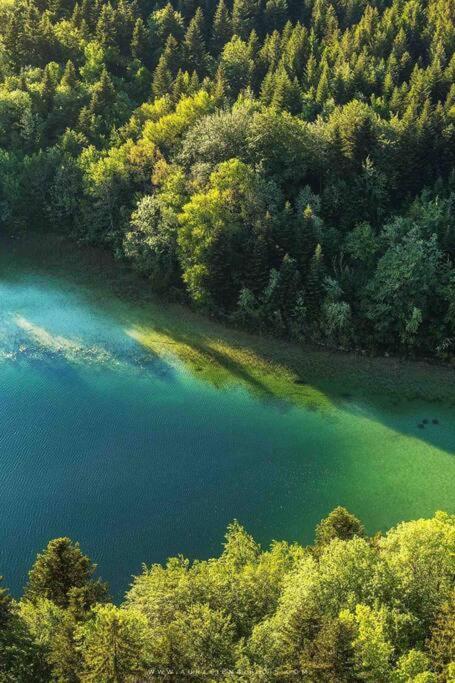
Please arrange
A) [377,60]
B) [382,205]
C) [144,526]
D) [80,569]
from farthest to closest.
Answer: [377,60]
[382,205]
[144,526]
[80,569]

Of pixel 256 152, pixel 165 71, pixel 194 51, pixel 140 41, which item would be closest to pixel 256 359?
pixel 256 152

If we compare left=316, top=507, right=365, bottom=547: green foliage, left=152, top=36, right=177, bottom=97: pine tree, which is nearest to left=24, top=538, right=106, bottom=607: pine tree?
left=316, top=507, right=365, bottom=547: green foliage

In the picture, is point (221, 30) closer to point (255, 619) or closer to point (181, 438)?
point (181, 438)

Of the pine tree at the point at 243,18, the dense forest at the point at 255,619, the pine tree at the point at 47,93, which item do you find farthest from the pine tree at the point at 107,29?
the dense forest at the point at 255,619

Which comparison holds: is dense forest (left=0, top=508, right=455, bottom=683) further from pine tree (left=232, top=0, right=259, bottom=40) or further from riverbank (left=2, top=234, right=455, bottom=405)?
pine tree (left=232, top=0, right=259, bottom=40)

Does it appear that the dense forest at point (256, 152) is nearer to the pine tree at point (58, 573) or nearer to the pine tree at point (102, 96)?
the pine tree at point (102, 96)

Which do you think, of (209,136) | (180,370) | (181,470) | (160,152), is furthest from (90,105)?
(181,470)

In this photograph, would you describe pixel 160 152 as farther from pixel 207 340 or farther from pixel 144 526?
pixel 144 526
